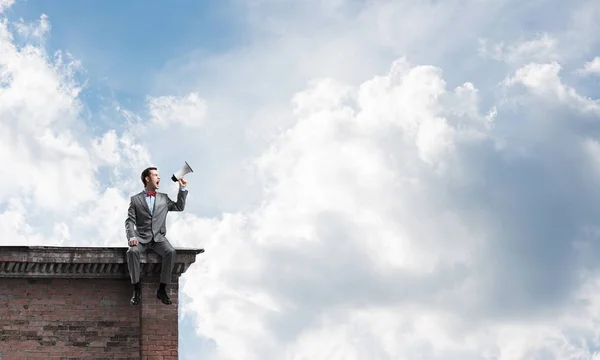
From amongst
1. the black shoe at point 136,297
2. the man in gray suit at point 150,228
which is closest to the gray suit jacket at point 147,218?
the man in gray suit at point 150,228

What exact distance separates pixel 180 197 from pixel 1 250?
3.90 m

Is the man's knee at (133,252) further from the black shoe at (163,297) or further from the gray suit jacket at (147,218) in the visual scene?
the black shoe at (163,297)

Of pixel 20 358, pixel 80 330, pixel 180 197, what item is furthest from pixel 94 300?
pixel 180 197

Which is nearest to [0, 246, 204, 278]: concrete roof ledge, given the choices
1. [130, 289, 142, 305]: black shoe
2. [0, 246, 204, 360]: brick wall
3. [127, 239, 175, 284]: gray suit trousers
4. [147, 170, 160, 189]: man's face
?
[0, 246, 204, 360]: brick wall

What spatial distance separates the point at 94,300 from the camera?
1639 cm

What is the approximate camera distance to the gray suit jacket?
651 inches

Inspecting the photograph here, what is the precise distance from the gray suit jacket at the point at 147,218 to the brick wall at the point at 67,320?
124 centimetres

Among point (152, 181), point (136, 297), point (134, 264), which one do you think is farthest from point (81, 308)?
point (152, 181)

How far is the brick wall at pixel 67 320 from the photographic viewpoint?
1588 centimetres

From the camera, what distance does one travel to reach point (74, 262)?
1622cm

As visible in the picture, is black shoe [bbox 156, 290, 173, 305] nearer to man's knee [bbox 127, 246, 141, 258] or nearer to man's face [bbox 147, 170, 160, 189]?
man's knee [bbox 127, 246, 141, 258]

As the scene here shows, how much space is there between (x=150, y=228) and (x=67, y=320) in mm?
2565

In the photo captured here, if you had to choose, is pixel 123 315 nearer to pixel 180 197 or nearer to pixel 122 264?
pixel 122 264

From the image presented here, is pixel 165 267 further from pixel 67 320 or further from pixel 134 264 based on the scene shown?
pixel 67 320
